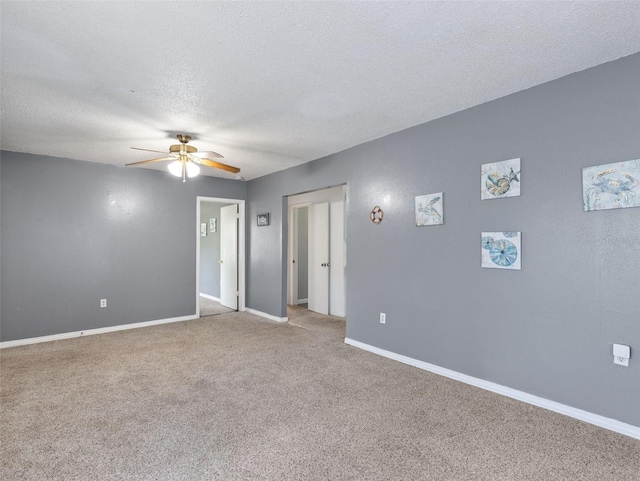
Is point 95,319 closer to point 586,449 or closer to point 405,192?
point 405,192

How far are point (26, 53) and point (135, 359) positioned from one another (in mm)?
2991

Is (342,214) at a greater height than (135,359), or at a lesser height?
greater

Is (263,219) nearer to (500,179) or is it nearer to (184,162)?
(184,162)

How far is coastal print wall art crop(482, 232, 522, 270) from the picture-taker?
278 cm

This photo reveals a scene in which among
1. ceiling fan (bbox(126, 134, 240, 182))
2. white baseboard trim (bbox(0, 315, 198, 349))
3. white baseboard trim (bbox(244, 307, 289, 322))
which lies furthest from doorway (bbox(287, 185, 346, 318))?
ceiling fan (bbox(126, 134, 240, 182))

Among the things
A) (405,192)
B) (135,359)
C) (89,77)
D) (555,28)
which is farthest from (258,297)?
(555,28)

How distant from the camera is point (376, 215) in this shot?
3973mm

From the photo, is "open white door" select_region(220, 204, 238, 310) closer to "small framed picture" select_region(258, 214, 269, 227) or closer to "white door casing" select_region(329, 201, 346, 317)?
"small framed picture" select_region(258, 214, 269, 227)

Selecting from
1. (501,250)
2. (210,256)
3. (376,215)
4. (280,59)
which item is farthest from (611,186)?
(210,256)

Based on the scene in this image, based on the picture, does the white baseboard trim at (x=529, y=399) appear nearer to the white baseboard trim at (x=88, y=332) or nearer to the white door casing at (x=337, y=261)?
the white door casing at (x=337, y=261)

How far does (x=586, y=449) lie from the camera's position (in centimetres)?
208

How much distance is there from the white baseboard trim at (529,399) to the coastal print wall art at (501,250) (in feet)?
3.34

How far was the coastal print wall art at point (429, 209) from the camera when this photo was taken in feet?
10.9

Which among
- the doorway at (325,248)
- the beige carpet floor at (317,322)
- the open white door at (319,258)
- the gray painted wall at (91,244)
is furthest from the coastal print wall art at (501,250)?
the gray painted wall at (91,244)
